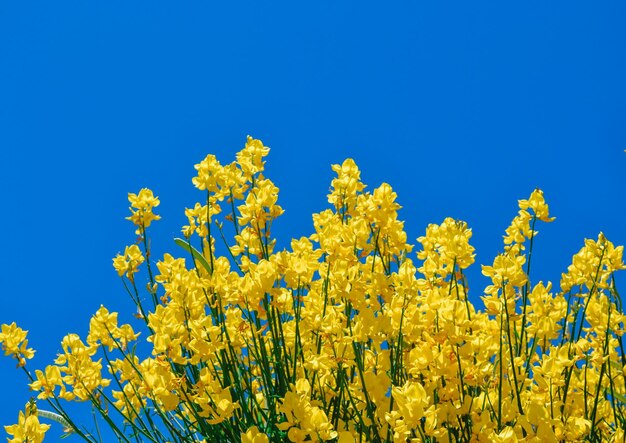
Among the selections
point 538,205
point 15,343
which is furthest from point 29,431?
point 538,205

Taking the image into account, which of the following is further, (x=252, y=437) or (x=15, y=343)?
(x=15, y=343)

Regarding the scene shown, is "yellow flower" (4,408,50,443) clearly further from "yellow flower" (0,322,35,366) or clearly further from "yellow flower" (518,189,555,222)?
"yellow flower" (518,189,555,222)

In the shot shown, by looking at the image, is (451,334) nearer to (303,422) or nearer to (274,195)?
(303,422)

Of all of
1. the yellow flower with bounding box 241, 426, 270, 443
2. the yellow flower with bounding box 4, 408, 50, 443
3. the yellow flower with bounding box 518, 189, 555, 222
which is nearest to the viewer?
the yellow flower with bounding box 241, 426, 270, 443

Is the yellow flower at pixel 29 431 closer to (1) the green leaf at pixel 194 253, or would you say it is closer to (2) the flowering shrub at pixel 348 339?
(2) the flowering shrub at pixel 348 339

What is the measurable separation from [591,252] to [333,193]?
84 cm

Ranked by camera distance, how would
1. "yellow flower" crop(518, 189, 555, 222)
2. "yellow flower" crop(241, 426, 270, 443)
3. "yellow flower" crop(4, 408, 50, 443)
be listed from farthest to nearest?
"yellow flower" crop(518, 189, 555, 222)
"yellow flower" crop(4, 408, 50, 443)
"yellow flower" crop(241, 426, 270, 443)

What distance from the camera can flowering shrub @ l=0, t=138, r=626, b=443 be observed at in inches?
76.5

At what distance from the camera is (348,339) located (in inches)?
76.3

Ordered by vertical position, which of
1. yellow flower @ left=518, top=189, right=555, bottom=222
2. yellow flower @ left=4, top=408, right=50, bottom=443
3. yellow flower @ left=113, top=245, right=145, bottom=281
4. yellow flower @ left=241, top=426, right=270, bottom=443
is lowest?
yellow flower @ left=241, top=426, right=270, bottom=443

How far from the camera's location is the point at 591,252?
2346 mm

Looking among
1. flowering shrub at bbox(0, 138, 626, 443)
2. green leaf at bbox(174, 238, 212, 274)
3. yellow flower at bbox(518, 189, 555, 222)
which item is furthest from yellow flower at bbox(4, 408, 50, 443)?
yellow flower at bbox(518, 189, 555, 222)

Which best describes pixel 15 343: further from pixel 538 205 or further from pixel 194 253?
pixel 538 205

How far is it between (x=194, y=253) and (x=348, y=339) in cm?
88
